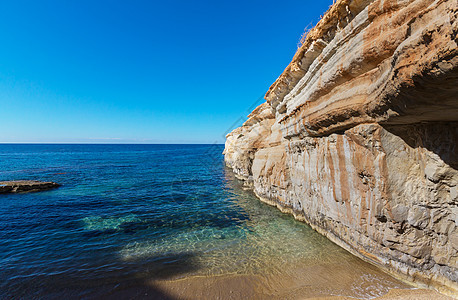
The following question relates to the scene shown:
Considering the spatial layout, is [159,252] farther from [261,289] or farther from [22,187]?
[22,187]

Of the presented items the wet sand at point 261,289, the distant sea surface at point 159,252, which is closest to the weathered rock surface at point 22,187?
the distant sea surface at point 159,252

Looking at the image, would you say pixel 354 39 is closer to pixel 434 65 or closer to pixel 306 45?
pixel 306 45

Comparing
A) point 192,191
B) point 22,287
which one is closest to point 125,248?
point 22,287

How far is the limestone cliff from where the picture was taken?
12.7ft

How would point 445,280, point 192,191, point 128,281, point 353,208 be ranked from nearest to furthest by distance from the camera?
point 445,280 → point 128,281 → point 353,208 → point 192,191

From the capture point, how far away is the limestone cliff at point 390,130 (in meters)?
3.87

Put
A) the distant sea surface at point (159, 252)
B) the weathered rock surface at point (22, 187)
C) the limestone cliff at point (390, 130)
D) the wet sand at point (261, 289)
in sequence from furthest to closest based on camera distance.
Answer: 1. the weathered rock surface at point (22, 187)
2. the distant sea surface at point (159, 252)
3. the wet sand at point (261, 289)
4. the limestone cliff at point (390, 130)

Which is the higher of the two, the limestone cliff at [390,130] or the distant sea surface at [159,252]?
the limestone cliff at [390,130]

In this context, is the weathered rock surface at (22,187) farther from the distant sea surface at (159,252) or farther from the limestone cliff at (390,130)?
the limestone cliff at (390,130)

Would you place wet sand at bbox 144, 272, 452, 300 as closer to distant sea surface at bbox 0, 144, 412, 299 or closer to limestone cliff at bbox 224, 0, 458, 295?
distant sea surface at bbox 0, 144, 412, 299

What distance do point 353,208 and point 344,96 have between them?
407cm

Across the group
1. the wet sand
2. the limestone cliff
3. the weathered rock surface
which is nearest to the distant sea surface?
the wet sand

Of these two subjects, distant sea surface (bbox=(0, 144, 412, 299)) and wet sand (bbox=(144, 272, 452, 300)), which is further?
distant sea surface (bbox=(0, 144, 412, 299))

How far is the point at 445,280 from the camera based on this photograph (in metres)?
5.61
